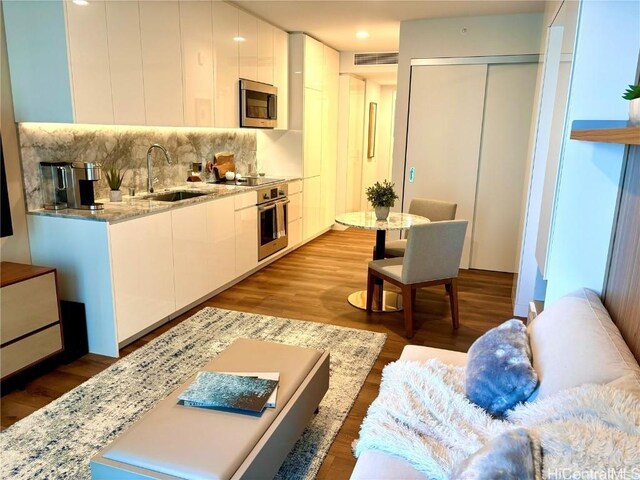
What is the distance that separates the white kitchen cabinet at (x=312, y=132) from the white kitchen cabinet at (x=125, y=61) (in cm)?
268

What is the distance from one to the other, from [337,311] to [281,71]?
3067 millimetres

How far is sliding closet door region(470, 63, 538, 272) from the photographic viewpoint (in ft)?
15.6

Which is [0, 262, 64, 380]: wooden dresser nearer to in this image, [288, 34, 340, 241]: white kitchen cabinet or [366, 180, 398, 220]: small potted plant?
[366, 180, 398, 220]: small potted plant

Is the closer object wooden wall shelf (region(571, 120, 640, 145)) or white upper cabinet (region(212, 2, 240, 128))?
wooden wall shelf (region(571, 120, 640, 145))

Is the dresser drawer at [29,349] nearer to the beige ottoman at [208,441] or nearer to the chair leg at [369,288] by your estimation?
the beige ottoman at [208,441]

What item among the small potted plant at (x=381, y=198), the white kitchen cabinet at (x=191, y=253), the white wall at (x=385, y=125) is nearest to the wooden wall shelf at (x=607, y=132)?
the small potted plant at (x=381, y=198)

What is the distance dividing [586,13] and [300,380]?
202 cm

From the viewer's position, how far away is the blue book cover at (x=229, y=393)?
168 centimetres

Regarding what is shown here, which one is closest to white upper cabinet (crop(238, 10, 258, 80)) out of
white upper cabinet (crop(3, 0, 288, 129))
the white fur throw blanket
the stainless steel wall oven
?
white upper cabinet (crop(3, 0, 288, 129))

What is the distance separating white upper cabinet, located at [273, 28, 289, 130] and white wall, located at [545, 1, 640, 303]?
12.3 ft

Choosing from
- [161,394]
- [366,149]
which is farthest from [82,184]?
[366,149]

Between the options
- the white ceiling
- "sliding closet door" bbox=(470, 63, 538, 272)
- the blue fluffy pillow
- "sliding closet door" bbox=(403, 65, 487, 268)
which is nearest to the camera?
the blue fluffy pillow

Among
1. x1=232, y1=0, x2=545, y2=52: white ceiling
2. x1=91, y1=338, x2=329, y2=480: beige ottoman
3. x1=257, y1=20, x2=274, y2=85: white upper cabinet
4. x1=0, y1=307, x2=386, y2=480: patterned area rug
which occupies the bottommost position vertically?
x1=0, y1=307, x2=386, y2=480: patterned area rug

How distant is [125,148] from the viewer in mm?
3730
